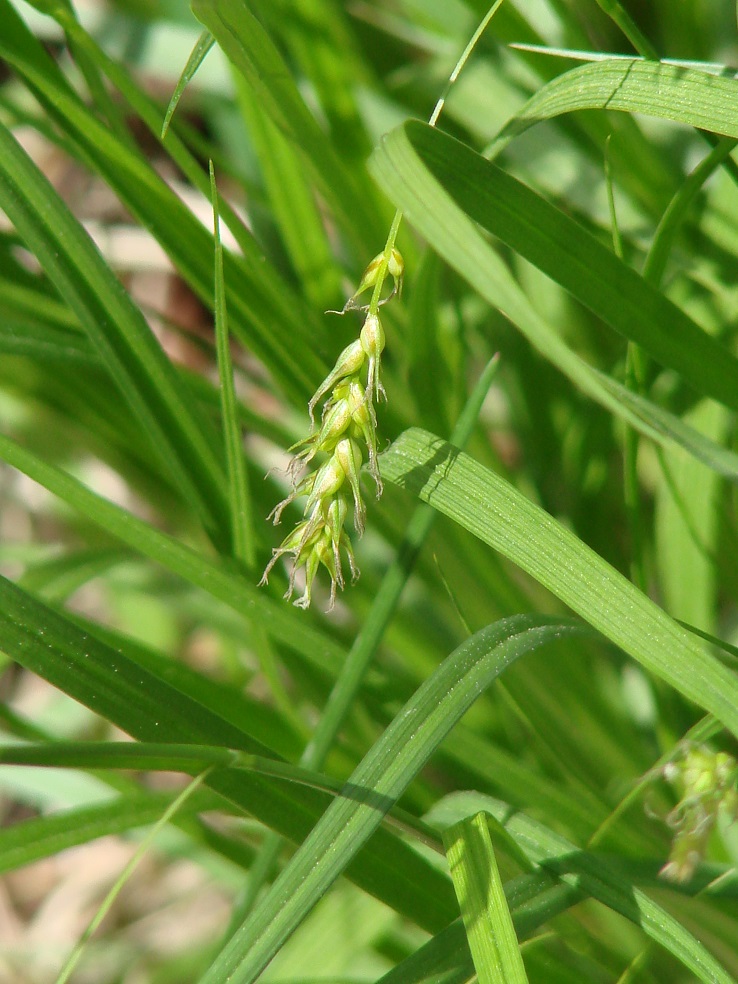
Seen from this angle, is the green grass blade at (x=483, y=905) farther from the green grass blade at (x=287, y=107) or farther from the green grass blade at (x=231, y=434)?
the green grass blade at (x=287, y=107)

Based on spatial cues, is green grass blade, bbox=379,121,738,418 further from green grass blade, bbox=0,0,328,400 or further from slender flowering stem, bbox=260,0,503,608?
green grass blade, bbox=0,0,328,400

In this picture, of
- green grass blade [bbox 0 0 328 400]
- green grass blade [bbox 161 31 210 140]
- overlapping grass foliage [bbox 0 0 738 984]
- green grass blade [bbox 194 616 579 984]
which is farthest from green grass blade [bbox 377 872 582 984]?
green grass blade [bbox 161 31 210 140]

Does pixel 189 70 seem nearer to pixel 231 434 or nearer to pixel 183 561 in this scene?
pixel 231 434

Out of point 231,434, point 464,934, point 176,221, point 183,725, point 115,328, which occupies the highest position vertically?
point 176,221

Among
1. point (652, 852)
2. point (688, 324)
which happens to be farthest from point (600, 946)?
point (688, 324)

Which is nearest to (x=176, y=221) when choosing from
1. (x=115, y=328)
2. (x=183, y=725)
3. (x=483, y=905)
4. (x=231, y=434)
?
(x=115, y=328)

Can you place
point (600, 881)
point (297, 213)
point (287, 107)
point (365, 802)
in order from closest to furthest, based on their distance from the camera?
point (365, 802)
point (600, 881)
point (287, 107)
point (297, 213)

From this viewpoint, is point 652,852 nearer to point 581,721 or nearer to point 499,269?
point 581,721
